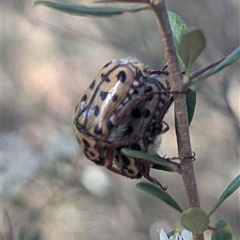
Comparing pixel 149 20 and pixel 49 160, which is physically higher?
pixel 149 20

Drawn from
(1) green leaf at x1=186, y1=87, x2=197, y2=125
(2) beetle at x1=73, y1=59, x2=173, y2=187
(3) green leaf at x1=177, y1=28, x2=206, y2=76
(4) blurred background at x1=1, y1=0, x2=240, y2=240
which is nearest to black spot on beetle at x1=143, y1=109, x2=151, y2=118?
(2) beetle at x1=73, y1=59, x2=173, y2=187

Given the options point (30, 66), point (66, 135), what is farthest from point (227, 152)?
point (30, 66)

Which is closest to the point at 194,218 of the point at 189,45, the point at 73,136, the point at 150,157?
the point at 150,157

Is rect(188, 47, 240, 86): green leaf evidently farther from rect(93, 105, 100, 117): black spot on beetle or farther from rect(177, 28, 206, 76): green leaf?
rect(93, 105, 100, 117): black spot on beetle

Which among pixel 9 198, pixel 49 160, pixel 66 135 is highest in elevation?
pixel 66 135

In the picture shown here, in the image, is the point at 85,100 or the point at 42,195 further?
the point at 42,195

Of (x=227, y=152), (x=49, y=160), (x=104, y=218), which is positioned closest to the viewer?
(x=49, y=160)

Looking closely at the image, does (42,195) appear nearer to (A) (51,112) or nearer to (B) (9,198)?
(B) (9,198)
